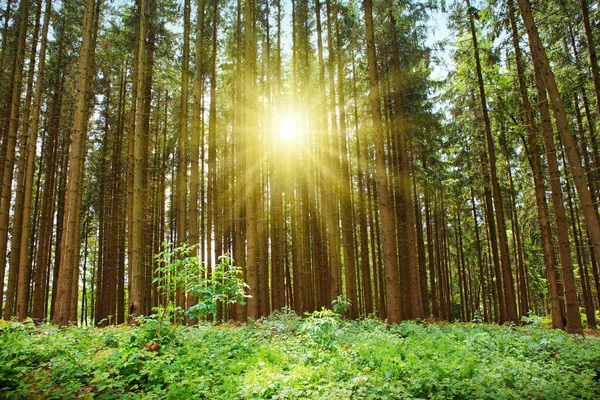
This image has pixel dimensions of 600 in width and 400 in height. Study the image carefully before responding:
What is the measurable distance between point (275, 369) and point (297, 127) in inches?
621

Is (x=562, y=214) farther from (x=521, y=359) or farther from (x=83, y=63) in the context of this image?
(x=83, y=63)

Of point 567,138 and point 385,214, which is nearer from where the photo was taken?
point 567,138

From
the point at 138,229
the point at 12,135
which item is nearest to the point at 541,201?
the point at 138,229

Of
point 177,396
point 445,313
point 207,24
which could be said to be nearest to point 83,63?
point 207,24

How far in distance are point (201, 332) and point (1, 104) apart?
628 inches

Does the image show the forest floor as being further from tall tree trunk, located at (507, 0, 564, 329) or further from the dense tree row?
tall tree trunk, located at (507, 0, 564, 329)

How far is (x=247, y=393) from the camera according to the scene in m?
4.54

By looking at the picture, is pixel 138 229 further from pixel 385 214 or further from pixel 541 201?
pixel 541 201

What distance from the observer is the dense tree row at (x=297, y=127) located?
1105 centimetres

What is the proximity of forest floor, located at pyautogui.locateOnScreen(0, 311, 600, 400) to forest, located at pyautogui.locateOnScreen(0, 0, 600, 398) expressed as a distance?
48 millimetres

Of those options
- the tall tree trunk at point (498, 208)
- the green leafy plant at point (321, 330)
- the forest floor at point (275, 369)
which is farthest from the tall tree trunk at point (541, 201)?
the green leafy plant at point (321, 330)

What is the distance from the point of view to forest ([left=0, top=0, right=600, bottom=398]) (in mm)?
5531

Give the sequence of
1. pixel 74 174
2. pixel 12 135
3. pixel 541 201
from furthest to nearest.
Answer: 1. pixel 12 135
2. pixel 541 201
3. pixel 74 174

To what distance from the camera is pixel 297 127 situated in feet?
64.5
